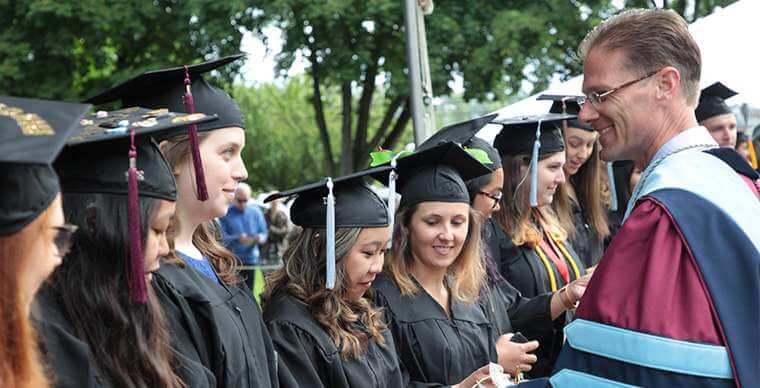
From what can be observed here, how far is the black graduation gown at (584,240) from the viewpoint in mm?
6082

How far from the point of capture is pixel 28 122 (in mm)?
1891

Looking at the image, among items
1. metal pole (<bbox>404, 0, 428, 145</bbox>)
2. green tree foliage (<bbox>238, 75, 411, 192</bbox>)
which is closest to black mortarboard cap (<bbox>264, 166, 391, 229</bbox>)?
→ metal pole (<bbox>404, 0, 428, 145</bbox>)

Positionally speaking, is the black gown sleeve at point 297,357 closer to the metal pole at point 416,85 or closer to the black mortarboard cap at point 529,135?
the black mortarboard cap at point 529,135

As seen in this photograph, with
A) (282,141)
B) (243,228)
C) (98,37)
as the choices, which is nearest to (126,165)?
(243,228)

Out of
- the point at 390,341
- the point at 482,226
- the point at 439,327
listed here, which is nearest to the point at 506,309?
the point at 482,226

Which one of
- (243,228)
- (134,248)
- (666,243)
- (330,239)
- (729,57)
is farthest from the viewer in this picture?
(243,228)

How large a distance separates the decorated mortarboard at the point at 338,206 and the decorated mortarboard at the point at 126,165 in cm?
117

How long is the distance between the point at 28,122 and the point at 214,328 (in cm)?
136

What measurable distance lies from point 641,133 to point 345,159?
14.1 m

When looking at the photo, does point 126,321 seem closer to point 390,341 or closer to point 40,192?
point 40,192

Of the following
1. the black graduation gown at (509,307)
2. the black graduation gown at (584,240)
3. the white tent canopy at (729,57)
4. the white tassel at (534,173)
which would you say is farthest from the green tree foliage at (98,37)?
the black graduation gown at (509,307)

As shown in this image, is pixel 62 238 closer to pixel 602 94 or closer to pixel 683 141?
pixel 602 94

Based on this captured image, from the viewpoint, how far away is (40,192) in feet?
6.34

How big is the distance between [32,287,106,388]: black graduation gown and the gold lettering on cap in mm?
675
